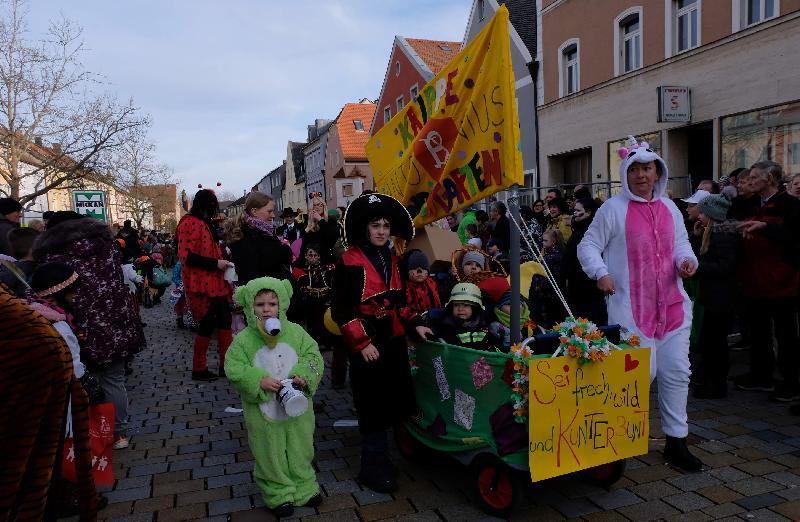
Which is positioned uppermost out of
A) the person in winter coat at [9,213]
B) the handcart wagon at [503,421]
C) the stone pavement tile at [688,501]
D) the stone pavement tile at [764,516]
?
the person in winter coat at [9,213]

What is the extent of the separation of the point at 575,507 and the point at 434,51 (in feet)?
101

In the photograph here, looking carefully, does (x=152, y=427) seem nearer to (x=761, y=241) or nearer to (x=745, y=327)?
(x=761, y=241)

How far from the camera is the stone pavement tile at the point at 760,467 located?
11.8ft

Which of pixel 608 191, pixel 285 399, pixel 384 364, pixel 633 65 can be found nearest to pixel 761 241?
pixel 384 364

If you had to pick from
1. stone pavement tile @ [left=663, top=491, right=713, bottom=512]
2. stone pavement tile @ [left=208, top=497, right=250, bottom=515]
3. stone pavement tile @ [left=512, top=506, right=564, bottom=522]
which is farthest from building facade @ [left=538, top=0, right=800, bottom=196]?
stone pavement tile @ [left=208, top=497, right=250, bottom=515]

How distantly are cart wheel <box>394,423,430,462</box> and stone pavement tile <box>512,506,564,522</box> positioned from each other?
81cm

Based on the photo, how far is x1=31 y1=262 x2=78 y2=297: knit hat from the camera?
11.9 feet

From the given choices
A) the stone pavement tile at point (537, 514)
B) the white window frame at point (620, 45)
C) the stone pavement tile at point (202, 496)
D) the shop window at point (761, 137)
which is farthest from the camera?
the white window frame at point (620, 45)

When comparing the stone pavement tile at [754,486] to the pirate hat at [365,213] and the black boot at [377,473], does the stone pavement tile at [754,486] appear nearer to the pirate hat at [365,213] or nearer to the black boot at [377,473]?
the black boot at [377,473]

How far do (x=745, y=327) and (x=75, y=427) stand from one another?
7.19 metres

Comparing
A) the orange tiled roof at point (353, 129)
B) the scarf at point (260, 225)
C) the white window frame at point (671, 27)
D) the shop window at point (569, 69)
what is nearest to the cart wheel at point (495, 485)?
the scarf at point (260, 225)

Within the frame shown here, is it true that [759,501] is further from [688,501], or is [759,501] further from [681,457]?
[681,457]

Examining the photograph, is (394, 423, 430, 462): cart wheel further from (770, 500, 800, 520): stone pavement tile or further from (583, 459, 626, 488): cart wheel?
(770, 500, 800, 520): stone pavement tile

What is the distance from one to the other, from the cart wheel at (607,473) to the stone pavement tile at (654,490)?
13 centimetres
